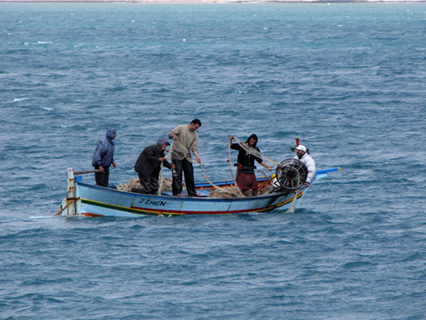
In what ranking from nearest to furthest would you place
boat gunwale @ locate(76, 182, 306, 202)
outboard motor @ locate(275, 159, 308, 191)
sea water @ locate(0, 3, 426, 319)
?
sea water @ locate(0, 3, 426, 319) → boat gunwale @ locate(76, 182, 306, 202) → outboard motor @ locate(275, 159, 308, 191)

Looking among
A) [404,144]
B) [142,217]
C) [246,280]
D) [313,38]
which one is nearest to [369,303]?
[246,280]

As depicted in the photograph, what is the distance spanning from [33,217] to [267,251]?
7198mm

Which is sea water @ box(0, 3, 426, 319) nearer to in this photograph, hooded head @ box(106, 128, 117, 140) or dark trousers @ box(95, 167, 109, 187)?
dark trousers @ box(95, 167, 109, 187)

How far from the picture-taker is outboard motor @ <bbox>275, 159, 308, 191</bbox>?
53.2 ft

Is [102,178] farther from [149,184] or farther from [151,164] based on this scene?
[151,164]

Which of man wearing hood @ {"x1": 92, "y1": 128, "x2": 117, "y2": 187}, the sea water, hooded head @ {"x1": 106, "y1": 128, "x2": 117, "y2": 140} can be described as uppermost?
hooded head @ {"x1": 106, "y1": 128, "x2": 117, "y2": 140}

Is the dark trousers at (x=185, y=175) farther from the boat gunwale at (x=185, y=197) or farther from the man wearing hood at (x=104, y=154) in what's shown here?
the man wearing hood at (x=104, y=154)

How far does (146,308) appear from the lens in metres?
12.2

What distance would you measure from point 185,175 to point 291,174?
9.79 ft

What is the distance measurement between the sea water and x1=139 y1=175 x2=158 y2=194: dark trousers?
0.92 metres

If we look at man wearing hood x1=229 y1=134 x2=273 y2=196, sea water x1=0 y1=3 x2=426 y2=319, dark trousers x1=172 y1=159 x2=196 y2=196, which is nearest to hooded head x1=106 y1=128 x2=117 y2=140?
dark trousers x1=172 y1=159 x2=196 y2=196

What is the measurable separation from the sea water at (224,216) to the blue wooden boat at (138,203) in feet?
0.97

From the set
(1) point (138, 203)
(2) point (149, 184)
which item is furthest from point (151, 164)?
(1) point (138, 203)

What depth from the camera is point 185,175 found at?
52.9ft
